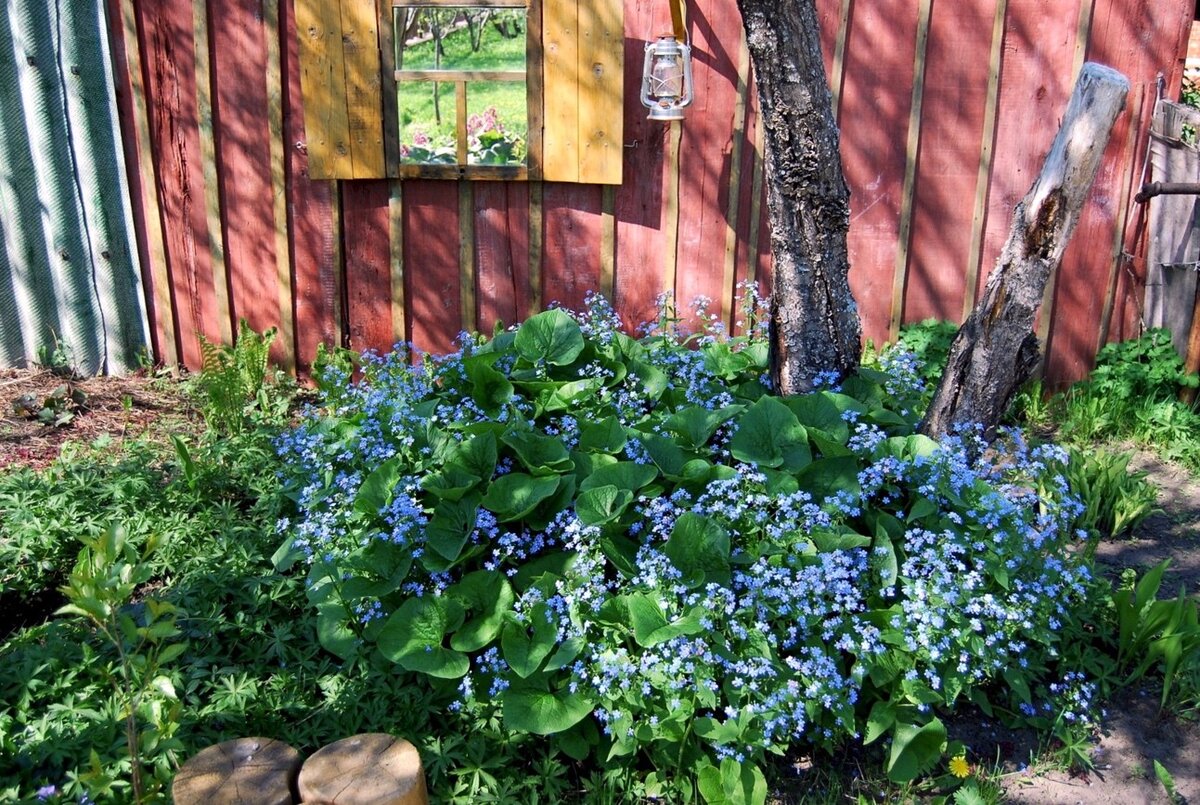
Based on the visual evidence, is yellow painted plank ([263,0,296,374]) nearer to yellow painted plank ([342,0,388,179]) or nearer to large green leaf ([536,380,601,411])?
yellow painted plank ([342,0,388,179])

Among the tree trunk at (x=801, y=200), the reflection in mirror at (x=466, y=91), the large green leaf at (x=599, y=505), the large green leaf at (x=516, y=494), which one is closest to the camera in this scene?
the large green leaf at (x=599, y=505)

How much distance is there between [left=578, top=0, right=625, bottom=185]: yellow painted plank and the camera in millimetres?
5340

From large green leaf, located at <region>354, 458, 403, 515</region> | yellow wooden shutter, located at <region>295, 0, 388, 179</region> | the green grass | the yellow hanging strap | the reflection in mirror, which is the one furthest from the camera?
the green grass

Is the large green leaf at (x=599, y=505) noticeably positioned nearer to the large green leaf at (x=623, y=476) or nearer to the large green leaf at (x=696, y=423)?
the large green leaf at (x=623, y=476)

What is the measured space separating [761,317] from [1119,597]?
221 centimetres

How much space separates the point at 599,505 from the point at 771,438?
74 cm

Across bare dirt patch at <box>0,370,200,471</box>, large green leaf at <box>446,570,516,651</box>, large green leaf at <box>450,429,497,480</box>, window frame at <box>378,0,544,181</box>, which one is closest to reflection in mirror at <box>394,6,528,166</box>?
window frame at <box>378,0,544,181</box>

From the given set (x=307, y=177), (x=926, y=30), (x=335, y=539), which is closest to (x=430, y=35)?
(x=307, y=177)

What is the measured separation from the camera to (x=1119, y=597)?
12.3 feet

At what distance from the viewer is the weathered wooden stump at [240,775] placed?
2.41m

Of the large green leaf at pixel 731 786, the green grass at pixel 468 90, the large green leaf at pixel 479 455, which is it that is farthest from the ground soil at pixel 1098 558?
the green grass at pixel 468 90

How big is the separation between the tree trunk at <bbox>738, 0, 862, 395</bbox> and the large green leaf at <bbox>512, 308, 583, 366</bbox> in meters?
0.80

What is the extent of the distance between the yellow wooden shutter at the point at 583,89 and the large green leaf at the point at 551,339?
143 centimetres

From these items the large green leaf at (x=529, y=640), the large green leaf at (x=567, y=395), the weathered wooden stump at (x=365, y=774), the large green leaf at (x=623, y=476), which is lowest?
the large green leaf at (x=529, y=640)
